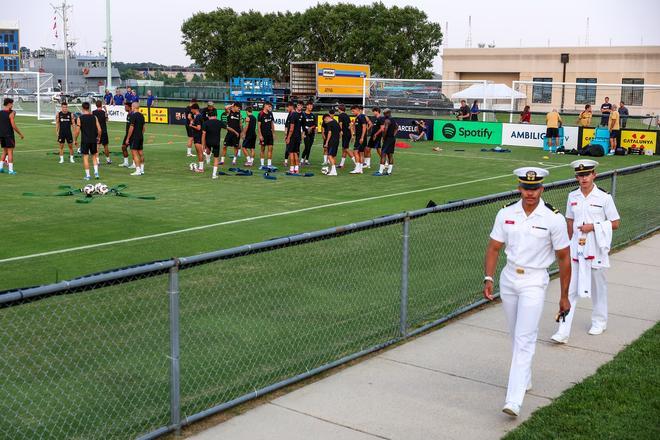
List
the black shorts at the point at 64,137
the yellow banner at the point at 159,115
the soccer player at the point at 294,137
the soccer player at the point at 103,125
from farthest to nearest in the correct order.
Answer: the yellow banner at the point at 159,115 < the black shorts at the point at 64,137 < the soccer player at the point at 103,125 < the soccer player at the point at 294,137

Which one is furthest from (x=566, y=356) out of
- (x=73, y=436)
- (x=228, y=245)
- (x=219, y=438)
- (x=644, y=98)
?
(x=644, y=98)

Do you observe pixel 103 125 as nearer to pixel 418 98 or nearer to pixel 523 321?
pixel 523 321

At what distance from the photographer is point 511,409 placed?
6.07m

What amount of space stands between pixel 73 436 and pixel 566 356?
471 cm

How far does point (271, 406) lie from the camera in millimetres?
6363

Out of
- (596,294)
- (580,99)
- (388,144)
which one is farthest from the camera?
(580,99)

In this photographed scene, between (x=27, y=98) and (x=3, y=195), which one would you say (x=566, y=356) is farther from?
(x=27, y=98)

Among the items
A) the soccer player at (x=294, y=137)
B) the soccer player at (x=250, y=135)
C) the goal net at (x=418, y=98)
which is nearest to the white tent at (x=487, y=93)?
the goal net at (x=418, y=98)

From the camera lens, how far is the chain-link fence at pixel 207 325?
599 centimetres

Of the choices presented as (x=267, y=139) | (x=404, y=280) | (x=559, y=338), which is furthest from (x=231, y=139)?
(x=559, y=338)

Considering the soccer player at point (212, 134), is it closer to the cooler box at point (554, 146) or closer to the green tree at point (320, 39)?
the cooler box at point (554, 146)

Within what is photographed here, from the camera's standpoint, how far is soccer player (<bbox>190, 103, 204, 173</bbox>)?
77.5 ft

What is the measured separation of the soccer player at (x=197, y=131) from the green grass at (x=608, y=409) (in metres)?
17.6

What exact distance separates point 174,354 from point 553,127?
2748 centimetres
